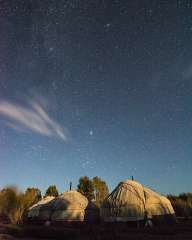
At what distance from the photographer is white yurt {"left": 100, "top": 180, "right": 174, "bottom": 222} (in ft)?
57.6

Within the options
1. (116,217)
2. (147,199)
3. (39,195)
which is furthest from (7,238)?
(39,195)

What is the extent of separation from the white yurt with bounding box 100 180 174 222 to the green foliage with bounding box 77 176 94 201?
21150 mm

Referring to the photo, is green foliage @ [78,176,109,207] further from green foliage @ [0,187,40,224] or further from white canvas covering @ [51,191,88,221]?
green foliage @ [0,187,40,224]

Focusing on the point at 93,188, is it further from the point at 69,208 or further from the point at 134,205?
the point at 134,205

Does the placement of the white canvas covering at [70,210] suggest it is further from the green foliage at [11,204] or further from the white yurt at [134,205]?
the green foliage at [11,204]

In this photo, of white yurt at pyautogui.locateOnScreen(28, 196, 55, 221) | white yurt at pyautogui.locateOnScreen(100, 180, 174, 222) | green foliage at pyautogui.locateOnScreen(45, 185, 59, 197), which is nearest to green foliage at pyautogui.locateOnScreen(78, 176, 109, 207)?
green foliage at pyautogui.locateOnScreen(45, 185, 59, 197)

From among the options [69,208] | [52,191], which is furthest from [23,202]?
[52,191]

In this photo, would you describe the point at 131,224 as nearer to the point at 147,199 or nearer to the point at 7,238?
the point at 147,199

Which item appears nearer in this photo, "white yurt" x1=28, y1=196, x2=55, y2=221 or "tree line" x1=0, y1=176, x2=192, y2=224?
"tree line" x1=0, y1=176, x2=192, y2=224

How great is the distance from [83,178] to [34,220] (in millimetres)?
16490

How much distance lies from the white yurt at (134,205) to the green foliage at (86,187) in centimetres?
2115

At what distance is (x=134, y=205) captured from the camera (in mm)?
17891

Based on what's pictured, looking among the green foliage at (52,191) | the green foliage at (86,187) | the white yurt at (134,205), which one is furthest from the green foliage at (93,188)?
the white yurt at (134,205)

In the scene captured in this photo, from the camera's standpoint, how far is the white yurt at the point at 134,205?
17.6 metres
